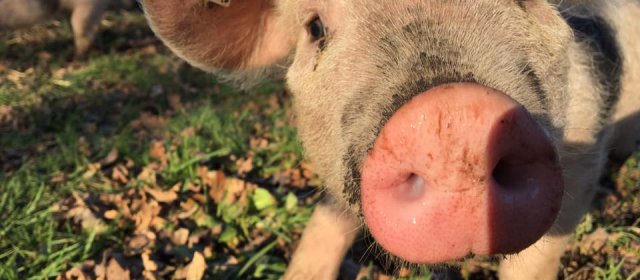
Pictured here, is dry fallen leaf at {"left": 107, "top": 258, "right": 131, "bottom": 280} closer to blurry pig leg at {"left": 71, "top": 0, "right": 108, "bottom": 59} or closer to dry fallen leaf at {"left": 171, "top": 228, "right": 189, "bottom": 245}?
dry fallen leaf at {"left": 171, "top": 228, "right": 189, "bottom": 245}

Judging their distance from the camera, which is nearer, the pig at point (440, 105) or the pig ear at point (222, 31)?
the pig at point (440, 105)

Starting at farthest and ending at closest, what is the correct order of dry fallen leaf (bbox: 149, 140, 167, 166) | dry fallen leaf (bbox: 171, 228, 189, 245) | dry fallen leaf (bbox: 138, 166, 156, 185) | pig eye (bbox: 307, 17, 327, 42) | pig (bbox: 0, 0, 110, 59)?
pig (bbox: 0, 0, 110, 59), dry fallen leaf (bbox: 149, 140, 167, 166), dry fallen leaf (bbox: 138, 166, 156, 185), dry fallen leaf (bbox: 171, 228, 189, 245), pig eye (bbox: 307, 17, 327, 42)

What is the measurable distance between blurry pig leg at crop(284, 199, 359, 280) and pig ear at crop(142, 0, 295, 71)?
1011 mm

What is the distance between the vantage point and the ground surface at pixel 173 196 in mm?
3279

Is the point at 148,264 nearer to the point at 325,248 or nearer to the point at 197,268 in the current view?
the point at 197,268

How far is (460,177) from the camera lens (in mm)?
1613

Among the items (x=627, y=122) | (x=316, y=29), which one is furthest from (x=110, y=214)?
(x=627, y=122)

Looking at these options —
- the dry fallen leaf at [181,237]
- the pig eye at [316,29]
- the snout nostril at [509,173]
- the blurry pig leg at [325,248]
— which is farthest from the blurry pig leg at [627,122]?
the dry fallen leaf at [181,237]

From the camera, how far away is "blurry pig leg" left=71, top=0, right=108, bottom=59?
9.54m

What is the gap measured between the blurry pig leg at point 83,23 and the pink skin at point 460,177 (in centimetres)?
893

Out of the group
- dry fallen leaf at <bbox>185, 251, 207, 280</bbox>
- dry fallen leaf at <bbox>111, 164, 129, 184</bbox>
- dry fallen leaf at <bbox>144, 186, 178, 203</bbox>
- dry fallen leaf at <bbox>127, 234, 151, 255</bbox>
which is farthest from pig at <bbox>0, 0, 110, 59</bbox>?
dry fallen leaf at <bbox>185, 251, 207, 280</bbox>

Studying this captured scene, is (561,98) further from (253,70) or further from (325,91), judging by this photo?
(253,70)

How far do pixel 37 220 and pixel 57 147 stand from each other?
1.90 meters

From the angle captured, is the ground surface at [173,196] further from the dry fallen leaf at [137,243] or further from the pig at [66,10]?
the pig at [66,10]
